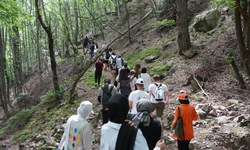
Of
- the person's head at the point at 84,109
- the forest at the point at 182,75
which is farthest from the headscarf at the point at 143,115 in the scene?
the forest at the point at 182,75

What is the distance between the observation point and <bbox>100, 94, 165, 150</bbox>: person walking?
2260 millimetres

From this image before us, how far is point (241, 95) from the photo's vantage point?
722cm

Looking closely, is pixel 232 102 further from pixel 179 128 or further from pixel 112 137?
pixel 112 137

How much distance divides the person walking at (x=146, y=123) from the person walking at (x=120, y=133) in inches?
24.4

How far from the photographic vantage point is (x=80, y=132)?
11.1 ft

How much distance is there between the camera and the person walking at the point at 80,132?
339cm

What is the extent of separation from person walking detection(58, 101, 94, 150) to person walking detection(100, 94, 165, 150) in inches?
41.4

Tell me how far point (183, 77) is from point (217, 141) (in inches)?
200

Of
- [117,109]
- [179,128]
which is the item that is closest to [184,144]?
[179,128]

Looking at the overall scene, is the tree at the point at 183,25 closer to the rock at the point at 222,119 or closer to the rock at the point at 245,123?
the rock at the point at 222,119

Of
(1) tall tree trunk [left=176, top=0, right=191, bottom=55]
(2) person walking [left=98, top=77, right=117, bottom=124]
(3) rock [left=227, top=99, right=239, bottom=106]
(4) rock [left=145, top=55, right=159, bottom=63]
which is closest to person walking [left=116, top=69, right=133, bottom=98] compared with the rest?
(2) person walking [left=98, top=77, right=117, bottom=124]

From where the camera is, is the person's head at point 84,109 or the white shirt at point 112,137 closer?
the white shirt at point 112,137

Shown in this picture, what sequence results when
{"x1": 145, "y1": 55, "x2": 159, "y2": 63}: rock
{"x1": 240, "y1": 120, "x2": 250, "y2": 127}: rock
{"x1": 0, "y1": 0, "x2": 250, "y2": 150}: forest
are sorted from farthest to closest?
1. {"x1": 145, "y1": 55, "x2": 159, "y2": 63}: rock
2. {"x1": 0, "y1": 0, "x2": 250, "y2": 150}: forest
3. {"x1": 240, "y1": 120, "x2": 250, "y2": 127}: rock

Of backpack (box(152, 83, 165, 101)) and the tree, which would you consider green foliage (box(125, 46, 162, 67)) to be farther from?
backpack (box(152, 83, 165, 101))
